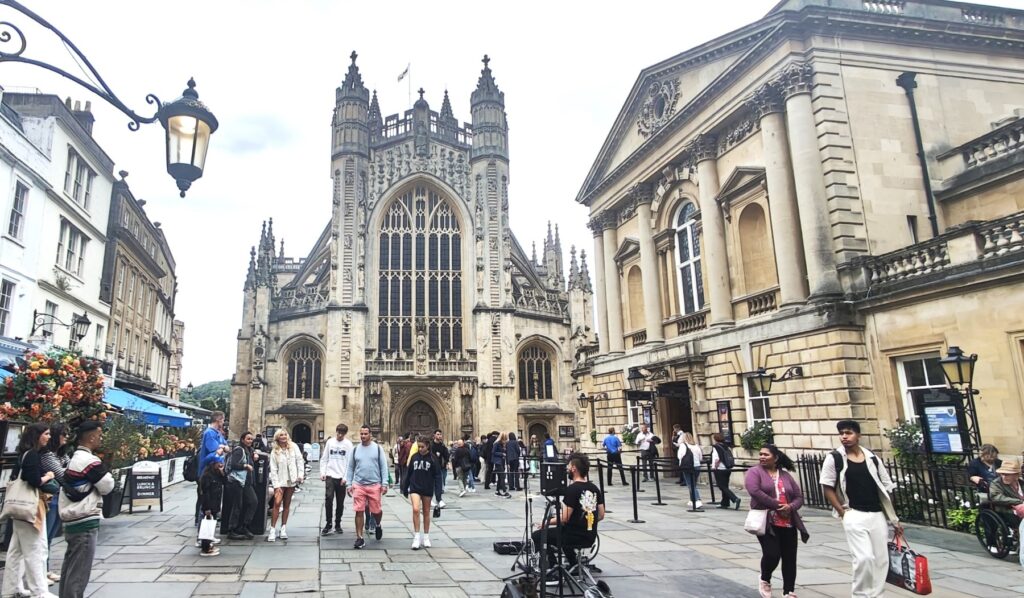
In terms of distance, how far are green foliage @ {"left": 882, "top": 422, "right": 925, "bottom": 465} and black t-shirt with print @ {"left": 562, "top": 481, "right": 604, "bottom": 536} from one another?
27.8 ft

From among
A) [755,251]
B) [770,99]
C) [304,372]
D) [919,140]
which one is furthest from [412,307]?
[919,140]

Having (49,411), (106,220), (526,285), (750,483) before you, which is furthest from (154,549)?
(526,285)

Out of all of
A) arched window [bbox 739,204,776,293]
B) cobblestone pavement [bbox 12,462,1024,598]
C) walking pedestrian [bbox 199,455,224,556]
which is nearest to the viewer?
cobblestone pavement [bbox 12,462,1024,598]

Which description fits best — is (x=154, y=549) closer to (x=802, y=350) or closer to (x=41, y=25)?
(x=41, y=25)

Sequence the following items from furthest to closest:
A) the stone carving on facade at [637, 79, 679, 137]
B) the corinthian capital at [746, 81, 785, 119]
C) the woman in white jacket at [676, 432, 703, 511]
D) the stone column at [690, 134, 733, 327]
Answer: the stone carving on facade at [637, 79, 679, 137], the stone column at [690, 134, 733, 327], the corinthian capital at [746, 81, 785, 119], the woman in white jacket at [676, 432, 703, 511]

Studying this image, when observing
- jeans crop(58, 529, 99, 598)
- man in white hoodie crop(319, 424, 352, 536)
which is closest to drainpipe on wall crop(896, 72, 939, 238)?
man in white hoodie crop(319, 424, 352, 536)

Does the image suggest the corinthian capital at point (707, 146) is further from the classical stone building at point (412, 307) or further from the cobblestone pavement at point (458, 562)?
the classical stone building at point (412, 307)

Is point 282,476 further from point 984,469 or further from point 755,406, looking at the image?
point 755,406

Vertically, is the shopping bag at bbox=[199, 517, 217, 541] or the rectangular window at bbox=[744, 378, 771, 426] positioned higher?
the rectangular window at bbox=[744, 378, 771, 426]

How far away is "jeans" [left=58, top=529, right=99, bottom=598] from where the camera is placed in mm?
5176

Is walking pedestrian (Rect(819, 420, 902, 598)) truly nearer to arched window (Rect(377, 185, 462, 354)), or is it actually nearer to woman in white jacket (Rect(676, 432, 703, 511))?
woman in white jacket (Rect(676, 432, 703, 511))

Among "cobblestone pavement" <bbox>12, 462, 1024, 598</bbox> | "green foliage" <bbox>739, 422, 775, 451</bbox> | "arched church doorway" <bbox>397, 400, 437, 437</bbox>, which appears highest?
"arched church doorway" <bbox>397, 400, 437, 437</bbox>

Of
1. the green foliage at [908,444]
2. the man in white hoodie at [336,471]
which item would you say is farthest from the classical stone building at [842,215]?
the man in white hoodie at [336,471]

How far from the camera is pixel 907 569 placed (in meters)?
5.07
